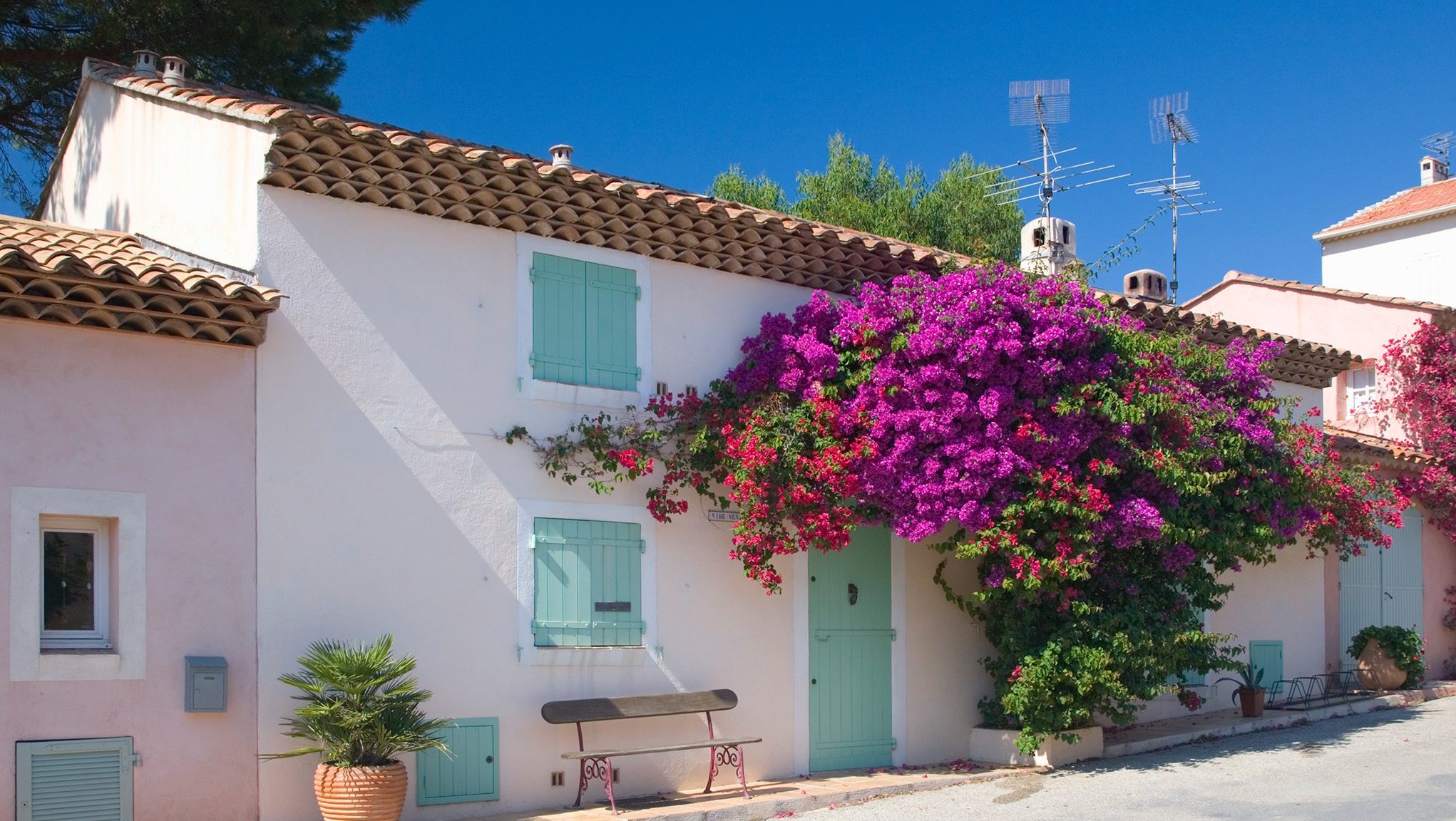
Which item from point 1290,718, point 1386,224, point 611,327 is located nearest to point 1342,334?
point 1386,224

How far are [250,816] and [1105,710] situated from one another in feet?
23.3

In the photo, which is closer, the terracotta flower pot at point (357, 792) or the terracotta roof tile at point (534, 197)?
the terracotta flower pot at point (357, 792)

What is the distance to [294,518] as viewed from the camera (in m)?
9.34

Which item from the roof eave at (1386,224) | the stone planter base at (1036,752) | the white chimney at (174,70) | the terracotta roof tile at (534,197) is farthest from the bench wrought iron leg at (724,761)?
the roof eave at (1386,224)

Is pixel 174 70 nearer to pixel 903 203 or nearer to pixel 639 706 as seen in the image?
pixel 639 706

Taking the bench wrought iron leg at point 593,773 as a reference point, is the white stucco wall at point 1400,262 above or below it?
above

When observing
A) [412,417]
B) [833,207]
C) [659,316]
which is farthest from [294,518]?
[833,207]

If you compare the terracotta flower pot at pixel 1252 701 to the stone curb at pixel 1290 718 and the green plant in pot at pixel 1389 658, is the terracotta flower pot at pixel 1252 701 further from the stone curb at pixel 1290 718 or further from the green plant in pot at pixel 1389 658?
the green plant in pot at pixel 1389 658

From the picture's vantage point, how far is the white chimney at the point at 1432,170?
28.9 meters

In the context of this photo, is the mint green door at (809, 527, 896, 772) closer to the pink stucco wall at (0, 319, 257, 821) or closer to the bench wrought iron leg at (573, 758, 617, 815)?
the bench wrought iron leg at (573, 758, 617, 815)

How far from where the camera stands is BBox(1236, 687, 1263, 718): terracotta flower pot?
1495 cm

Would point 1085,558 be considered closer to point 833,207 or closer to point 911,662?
point 911,662

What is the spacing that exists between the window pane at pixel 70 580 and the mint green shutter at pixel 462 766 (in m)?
2.45

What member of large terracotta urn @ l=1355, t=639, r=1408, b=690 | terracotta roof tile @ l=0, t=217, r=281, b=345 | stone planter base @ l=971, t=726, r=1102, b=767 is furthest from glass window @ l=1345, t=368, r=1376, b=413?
terracotta roof tile @ l=0, t=217, r=281, b=345
